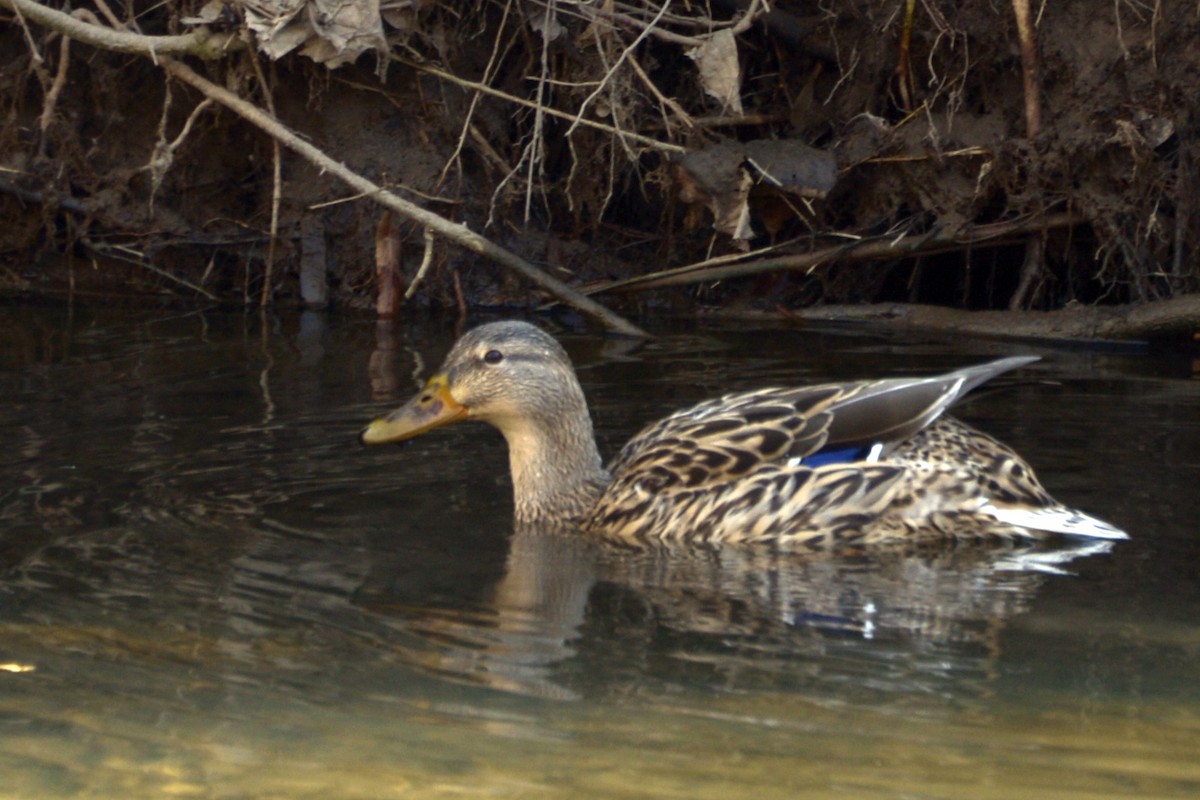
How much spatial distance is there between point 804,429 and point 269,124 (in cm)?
391

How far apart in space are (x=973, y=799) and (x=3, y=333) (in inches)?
269

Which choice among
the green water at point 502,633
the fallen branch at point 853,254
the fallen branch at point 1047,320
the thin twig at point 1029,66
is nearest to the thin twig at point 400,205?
the fallen branch at point 853,254

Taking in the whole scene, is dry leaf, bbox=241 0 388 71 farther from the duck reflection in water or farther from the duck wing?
the duck wing

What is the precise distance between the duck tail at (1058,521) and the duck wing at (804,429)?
378 mm

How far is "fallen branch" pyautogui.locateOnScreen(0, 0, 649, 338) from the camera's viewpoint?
7.82 meters

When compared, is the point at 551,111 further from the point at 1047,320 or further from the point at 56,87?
the point at 1047,320

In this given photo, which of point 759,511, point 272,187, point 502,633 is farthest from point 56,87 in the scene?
point 502,633

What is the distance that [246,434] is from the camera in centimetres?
640

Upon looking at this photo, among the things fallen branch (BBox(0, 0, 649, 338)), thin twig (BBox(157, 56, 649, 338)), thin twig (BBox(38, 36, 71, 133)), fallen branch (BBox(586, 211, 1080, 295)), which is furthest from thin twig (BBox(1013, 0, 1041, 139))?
thin twig (BBox(38, 36, 71, 133))

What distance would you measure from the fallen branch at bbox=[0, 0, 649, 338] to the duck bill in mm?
2424

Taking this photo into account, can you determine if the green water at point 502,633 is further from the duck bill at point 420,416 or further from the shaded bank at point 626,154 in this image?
the shaded bank at point 626,154

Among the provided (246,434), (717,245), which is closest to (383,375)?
(246,434)

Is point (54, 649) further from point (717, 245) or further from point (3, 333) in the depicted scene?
point (717, 245)

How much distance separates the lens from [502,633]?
160 inches
